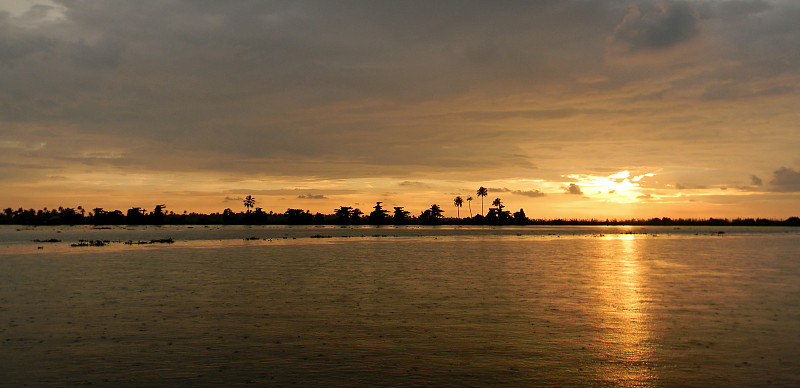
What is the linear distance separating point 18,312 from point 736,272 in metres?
49.3

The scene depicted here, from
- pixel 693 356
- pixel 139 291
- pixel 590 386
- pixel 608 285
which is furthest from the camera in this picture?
pixel 608 285

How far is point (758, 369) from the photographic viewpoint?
15.7 metres

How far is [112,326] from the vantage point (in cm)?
2184

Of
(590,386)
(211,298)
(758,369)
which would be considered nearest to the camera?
(590,386)

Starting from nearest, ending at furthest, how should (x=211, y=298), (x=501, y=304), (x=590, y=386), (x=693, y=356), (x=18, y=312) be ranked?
(x=590, y=386) → (x=693, y=356) → (x=18, y=312) → (x=501, y=304) → (x=211, y=298)

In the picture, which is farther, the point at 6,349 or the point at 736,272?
the point at 736,272

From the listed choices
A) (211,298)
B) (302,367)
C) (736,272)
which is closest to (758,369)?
(302,367)

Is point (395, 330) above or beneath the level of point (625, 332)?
above

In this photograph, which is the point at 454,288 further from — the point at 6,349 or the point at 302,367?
the point at 6,349

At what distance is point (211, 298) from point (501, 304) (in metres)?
15.1

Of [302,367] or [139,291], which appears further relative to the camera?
[139,291]

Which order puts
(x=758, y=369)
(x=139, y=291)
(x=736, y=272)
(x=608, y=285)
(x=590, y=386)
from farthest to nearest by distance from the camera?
(x=736, y=272) < (x=608, y=285) < (x=139, y=291) < (x=758, y=369) < (x=590, y=386)

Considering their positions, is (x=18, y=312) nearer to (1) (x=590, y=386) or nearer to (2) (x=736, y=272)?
(1) (x=590, y=386)

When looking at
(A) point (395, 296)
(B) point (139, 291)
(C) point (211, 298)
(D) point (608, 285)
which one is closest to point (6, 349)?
(C) point (211, 298)
